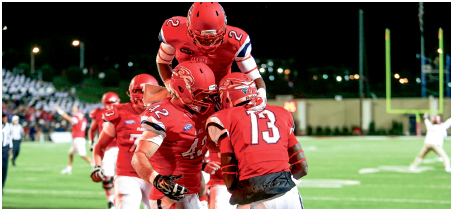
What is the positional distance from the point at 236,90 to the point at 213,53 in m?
0.91

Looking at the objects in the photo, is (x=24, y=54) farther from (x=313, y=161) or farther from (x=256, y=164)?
(x=256, y=164)

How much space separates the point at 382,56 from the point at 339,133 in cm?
628

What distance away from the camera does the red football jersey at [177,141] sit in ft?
11.3

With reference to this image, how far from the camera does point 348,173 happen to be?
42.4 feet

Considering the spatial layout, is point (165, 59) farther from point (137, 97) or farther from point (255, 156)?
point (255, 156)

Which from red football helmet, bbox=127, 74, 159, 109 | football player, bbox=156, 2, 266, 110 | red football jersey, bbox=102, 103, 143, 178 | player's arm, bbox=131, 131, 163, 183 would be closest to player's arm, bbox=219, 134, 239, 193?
player's arm, bbox=131, 131, 163, 183

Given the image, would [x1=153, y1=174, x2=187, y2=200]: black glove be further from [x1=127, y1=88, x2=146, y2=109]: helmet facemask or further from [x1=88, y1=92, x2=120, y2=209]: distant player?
[x1=88, y1=92, x2=120, y2=209]: distant player

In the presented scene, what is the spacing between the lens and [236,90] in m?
3.56

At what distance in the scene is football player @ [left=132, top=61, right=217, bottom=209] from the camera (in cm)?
343

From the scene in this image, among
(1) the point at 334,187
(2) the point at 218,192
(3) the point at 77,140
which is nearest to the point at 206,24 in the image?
(2) the point at 218,192

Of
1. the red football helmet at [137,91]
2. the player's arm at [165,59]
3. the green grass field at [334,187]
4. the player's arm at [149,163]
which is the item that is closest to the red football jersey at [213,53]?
the player's arm at [165,59]

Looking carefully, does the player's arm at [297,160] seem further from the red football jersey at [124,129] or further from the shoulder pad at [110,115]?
the shoulder pad at [110,115]

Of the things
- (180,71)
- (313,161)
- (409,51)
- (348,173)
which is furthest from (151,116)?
(409,51)

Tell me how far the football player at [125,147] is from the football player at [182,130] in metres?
1.29
